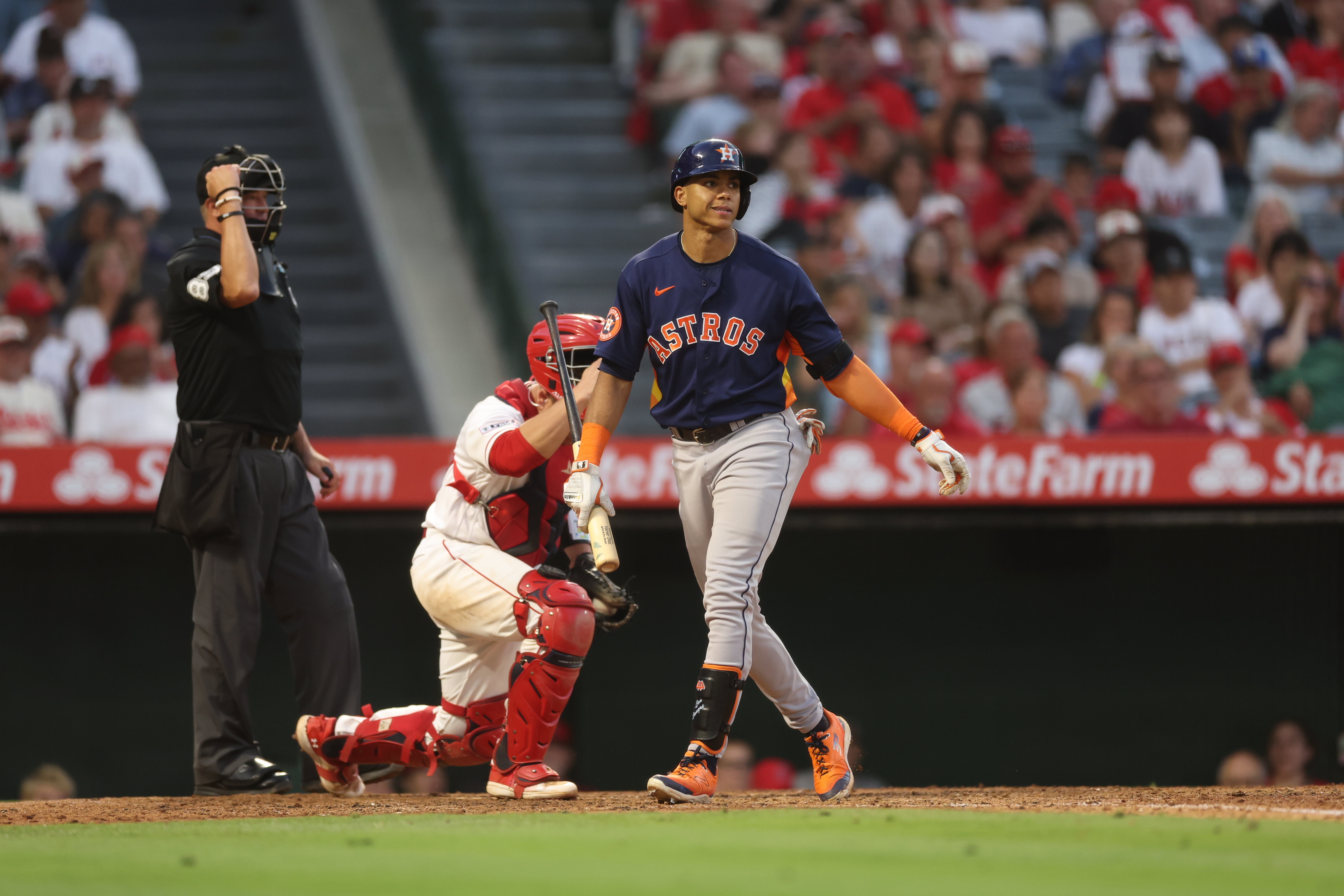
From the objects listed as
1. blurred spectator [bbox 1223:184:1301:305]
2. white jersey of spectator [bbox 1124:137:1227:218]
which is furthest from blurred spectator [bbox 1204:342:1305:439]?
white jersey of spectator [bbox 1124:137:1227:218]

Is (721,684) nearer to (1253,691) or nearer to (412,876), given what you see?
(412,876)

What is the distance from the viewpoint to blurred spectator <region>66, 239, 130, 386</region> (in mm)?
8352

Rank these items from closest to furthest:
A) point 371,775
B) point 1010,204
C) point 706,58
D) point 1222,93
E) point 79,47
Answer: point 371,775 < point 79,47 < point 1010,204 < point 706,58 < point 1222,93

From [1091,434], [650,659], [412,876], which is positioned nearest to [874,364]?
[1091,434]

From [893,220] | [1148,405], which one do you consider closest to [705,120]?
[893,220]

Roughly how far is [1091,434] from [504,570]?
399cm

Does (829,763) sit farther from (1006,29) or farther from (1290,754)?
(1006,29)

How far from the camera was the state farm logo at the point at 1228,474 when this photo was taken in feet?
24.2

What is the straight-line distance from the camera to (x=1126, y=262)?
992cm

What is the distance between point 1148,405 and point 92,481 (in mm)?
4716

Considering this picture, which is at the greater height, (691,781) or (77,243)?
(77,243)

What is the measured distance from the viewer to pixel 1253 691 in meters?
7.64

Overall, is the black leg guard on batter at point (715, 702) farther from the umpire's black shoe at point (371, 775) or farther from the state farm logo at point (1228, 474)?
the state farm logo at point (1228, 474)

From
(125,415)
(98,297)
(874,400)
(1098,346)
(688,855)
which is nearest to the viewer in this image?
(688,855)
